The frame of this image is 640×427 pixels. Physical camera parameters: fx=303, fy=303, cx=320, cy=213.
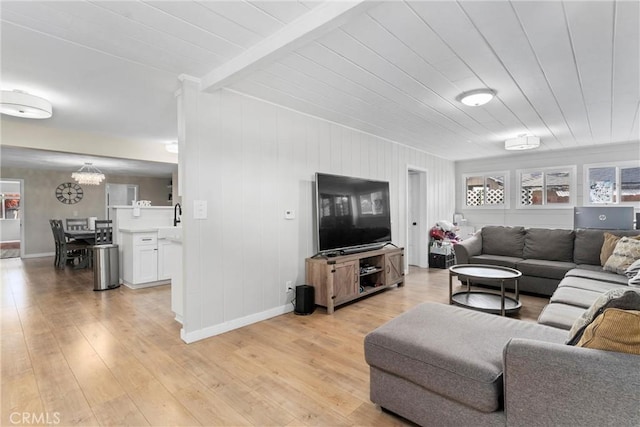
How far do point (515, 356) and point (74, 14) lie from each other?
3.01m

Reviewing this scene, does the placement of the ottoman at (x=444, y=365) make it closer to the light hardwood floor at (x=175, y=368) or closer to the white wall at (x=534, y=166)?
the light hardwood floor at (x=175, y=368)

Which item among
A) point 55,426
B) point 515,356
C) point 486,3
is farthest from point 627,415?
point 55,426

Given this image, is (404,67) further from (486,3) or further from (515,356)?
(515,356)

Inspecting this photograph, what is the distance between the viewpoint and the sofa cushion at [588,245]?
12.8 feet

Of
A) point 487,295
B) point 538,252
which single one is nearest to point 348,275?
point 487,295

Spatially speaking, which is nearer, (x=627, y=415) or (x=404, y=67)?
(x=627, y=415)

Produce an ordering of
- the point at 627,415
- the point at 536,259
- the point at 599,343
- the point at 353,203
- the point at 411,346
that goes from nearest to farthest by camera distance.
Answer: the point at 627,415
the point at 599,343
the point at 411,346
the point at 353,203
the point at 536,259

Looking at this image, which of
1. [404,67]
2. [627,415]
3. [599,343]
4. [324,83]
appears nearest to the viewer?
[627,415]

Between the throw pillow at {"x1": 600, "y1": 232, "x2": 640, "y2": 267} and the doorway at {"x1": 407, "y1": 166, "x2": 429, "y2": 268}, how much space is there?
9.41ft

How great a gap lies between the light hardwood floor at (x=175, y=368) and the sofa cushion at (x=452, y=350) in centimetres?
39

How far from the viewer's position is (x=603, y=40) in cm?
216

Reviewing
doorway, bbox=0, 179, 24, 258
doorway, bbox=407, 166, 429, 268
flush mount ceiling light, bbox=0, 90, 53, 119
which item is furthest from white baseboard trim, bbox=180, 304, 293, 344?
doorway, bbox=0, 179, 24, 258

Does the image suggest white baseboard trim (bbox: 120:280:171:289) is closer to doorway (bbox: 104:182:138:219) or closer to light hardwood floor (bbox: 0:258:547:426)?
light hardwood floor (bbox: 0:258:547:426)

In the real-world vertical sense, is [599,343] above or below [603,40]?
below
